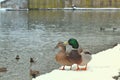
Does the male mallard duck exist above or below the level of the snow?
above

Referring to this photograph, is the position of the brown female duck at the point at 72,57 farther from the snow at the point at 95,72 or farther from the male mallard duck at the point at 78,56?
the snow at the point at 95,72

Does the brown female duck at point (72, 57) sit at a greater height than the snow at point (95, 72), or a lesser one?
greater

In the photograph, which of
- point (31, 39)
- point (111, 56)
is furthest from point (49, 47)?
point (111, 56)

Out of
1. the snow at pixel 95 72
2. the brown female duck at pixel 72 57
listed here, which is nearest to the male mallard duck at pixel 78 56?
the brown female duck at pixel 72 57

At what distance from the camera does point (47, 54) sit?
87.8 feet

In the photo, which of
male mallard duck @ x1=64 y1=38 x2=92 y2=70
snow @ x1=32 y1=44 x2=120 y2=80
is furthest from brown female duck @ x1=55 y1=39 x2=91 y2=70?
snow @ x1=32 y1=44 x2=120 y2=80

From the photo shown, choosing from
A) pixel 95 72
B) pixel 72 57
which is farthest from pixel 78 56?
pixel 95 72

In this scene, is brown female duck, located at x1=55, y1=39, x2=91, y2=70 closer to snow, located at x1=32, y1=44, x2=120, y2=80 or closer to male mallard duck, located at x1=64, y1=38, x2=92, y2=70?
male mallard duck, located at x1=64, y1=38, x2=92, y2=70

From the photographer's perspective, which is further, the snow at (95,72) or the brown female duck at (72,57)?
the brown female duck at (72,57)

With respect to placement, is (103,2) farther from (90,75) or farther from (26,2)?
(90,75)

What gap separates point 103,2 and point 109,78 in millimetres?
105790

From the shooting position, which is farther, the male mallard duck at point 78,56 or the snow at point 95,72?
the male mallard duck at point 78,56

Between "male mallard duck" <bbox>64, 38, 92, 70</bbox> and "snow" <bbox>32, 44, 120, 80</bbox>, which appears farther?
"male mallard duck" <bbox>64, 38, 92, 70</bbox>

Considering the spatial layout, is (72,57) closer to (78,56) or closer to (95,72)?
(78,56)
